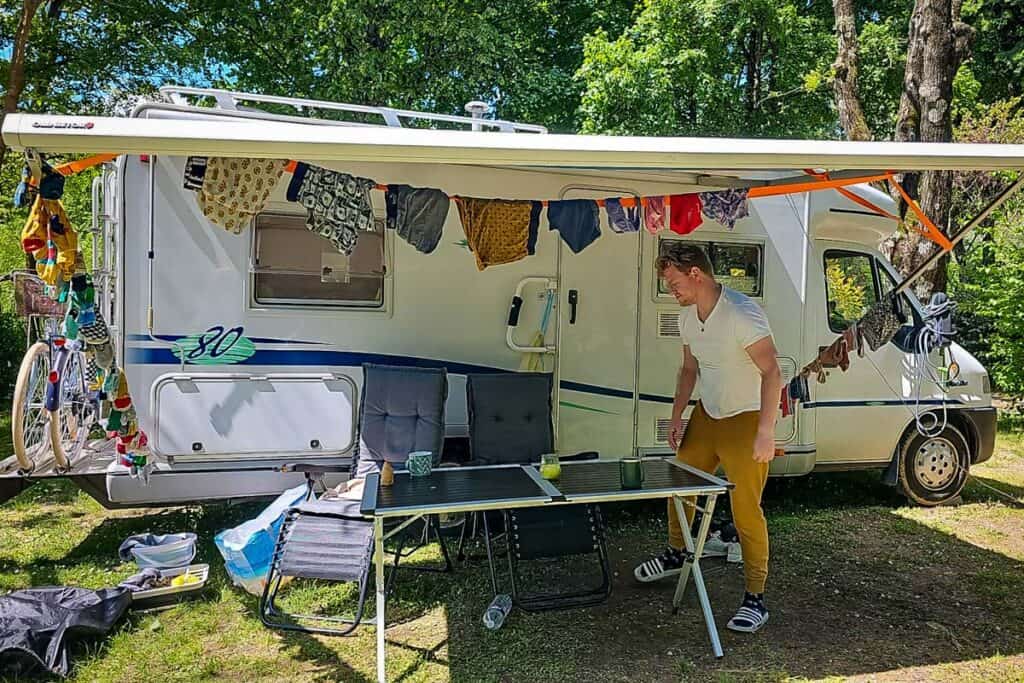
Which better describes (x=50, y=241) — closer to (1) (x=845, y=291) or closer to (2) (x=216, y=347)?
(2) (x=216, y=347)

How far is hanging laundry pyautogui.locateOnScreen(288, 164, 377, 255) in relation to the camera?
354cm

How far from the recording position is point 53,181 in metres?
2.81

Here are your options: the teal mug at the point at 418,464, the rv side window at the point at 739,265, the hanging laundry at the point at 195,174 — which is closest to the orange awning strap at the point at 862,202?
the rv side window at the point at 739,265

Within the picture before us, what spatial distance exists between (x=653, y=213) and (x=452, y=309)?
1.28 m

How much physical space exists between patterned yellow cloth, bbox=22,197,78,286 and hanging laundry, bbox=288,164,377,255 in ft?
3.14

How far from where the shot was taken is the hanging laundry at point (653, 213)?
4.20 m

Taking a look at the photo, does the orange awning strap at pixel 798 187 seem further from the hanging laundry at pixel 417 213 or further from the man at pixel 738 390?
the hanging laundry at pixel 417 213

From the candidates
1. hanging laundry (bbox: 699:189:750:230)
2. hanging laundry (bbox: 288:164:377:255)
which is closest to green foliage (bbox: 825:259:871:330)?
hanging laundry (bbox: 699:189:750:230)

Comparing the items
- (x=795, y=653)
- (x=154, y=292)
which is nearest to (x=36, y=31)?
(x=154, y=292)

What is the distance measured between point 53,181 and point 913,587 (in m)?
4.49

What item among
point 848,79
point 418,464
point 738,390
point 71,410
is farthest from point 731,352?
point 848,79

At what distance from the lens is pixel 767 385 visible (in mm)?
3111

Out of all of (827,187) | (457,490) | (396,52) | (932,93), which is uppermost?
(396,52)

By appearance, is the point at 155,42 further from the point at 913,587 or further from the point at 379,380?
the point at 913,587
